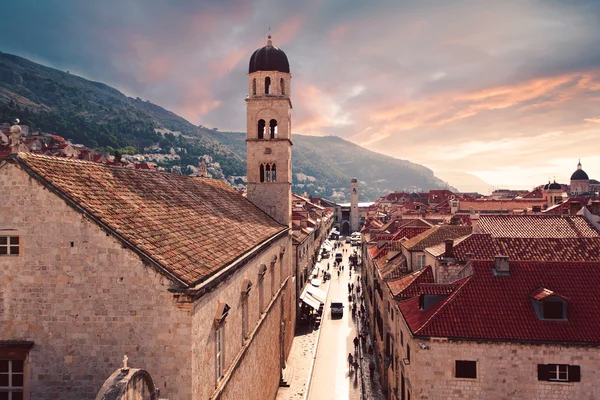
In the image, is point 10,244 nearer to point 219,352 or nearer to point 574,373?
point 219,352

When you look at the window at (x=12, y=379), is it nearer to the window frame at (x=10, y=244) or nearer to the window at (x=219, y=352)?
the window frame at (x=10, y=244)

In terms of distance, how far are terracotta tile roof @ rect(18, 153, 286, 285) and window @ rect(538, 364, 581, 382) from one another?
13.2 meters

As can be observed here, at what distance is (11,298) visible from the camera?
36.4 feet

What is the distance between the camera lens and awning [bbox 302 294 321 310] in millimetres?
42447

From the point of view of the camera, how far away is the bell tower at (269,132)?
117ft

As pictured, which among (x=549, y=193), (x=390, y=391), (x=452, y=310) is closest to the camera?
(x=452, y=310)

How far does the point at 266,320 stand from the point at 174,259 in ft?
42.4

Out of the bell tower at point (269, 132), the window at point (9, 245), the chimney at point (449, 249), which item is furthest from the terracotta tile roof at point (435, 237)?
the window at point (9, 245)

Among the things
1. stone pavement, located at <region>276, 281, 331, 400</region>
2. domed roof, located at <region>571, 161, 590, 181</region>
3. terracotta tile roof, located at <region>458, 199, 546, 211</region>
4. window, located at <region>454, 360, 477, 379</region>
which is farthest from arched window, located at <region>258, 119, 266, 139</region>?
domed roof, located at <region>571, 161, 590, 181</region>

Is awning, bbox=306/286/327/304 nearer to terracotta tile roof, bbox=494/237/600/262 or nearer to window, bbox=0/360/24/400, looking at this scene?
terracotta tile roof, bbox=494/237/600/262

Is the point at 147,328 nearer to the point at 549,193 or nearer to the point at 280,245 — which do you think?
the point at 280,245

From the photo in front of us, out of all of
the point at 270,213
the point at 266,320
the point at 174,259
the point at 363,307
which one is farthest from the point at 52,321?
the point at 363,307

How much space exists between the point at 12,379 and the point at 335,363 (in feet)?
83.2

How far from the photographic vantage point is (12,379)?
11.1 m
